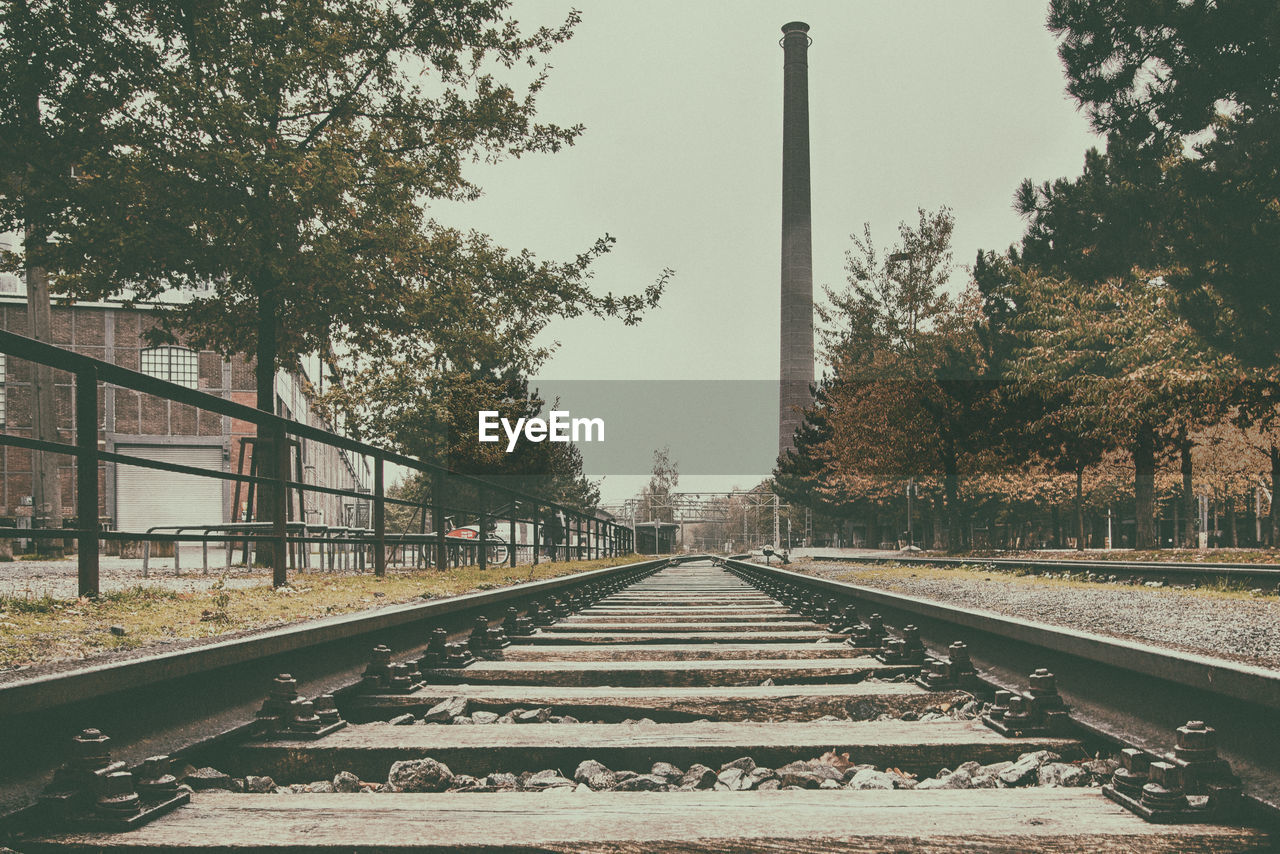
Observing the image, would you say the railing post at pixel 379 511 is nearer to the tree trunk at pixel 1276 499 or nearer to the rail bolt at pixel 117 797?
the rail bolt at pixel 117 797

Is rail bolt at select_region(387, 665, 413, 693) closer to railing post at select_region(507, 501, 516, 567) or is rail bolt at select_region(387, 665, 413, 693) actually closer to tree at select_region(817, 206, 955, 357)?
railing post at select_region(507, 501, 516, 567)

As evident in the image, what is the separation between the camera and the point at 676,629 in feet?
19.3

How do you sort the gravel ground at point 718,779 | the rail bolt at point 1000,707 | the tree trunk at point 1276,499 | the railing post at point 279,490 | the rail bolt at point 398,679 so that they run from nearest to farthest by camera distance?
the gravel ground at point 718,779
the rail bolt at point 1000,707
the rail bolt at point 398,679
the railing post at point 279,490
the tree trunk at point 1276,499

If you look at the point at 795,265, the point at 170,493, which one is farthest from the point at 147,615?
the point at 795,265

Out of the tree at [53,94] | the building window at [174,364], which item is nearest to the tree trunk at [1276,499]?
the tree at [53,94]

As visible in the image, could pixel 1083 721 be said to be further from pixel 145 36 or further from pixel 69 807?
pixel 145 36

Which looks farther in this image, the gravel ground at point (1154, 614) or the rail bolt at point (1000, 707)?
the gravel ground at point (1154, 614)

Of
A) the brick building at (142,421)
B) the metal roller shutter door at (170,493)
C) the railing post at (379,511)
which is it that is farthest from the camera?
the metal roller shutter door at (170,493)

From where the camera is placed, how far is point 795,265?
62781 millimetres

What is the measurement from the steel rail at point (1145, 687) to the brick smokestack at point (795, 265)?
57.5 metres

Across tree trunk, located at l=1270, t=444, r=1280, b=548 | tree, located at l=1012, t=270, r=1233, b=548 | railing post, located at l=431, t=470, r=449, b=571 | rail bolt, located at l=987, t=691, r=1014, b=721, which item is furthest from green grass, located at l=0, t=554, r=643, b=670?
tree trunk, located at l=1270, t=444, r=1280, b=548

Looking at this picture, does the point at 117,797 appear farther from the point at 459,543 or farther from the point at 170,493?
the point at 170,493

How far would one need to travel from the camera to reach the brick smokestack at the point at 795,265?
62.0 m

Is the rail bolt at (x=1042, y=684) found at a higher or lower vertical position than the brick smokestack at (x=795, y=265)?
lower
